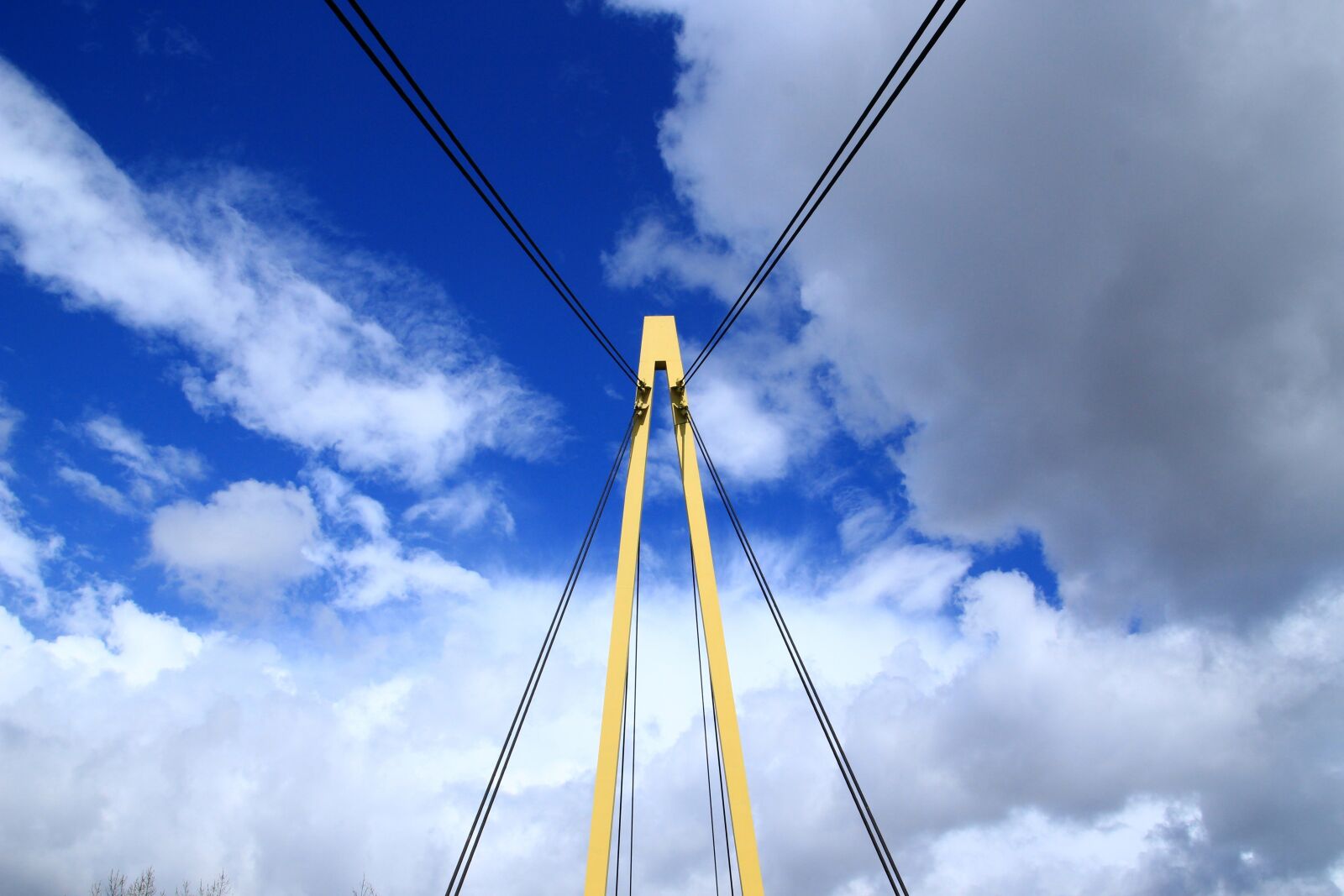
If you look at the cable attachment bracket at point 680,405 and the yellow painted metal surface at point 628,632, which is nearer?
the yellow painted metal surface at point 628,632

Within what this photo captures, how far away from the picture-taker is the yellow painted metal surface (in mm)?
14398

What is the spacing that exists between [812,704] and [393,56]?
12.5 metres

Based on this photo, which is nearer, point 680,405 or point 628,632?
point 628,632

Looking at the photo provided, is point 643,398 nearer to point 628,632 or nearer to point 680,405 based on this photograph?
point 680,405

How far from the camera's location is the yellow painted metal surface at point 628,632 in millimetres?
14398

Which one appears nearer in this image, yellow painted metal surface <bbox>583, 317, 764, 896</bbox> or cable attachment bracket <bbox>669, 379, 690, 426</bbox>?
yellow painted metal surface <bbox>583, 317, 764, 896</bbox>

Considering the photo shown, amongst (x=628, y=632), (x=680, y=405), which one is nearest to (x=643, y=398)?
(x=680, y=405)

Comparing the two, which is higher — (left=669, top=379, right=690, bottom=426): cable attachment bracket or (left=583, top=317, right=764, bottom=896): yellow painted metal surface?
(left=669, top=379, right=690, bottom=426): cable attachment bracket

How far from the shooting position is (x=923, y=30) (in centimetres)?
770

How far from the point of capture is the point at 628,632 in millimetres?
15883

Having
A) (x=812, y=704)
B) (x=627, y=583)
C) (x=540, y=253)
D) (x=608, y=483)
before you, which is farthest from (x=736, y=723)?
(x=540, y=253)

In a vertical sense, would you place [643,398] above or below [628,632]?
above

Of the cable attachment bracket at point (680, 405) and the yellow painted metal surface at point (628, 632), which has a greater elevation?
the cable attachment bracket at point (680, 405)

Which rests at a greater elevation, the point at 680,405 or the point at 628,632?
the point at 680,405
